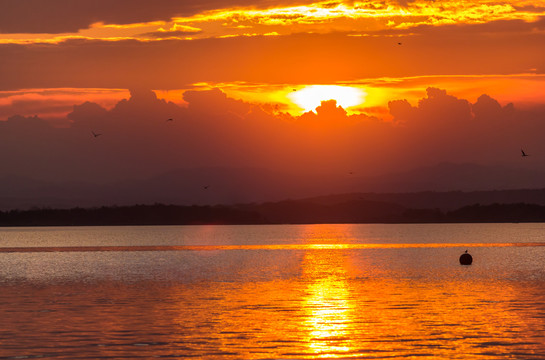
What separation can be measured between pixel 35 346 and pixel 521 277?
70.1 meters

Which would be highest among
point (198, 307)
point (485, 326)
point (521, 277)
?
point (521, 277)

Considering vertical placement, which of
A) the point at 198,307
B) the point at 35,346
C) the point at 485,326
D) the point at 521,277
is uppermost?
the point at 521,277

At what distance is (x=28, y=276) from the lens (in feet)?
336

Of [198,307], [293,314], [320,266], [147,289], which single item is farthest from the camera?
[320,266]

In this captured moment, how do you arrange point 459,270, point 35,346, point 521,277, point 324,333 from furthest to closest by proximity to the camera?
point 459,270 → point 521,277 → point 324,333 → point 35,346

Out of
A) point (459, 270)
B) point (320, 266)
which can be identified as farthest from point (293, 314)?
point (320, 266)

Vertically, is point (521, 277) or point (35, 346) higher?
point (521, 277)

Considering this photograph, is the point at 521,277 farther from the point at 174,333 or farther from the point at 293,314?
the point at 174,333

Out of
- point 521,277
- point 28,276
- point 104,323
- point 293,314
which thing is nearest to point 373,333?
point 293,314

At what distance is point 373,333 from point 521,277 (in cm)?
5879

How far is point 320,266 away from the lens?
127938 millimetres

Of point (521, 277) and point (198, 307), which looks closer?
point (198, 307)

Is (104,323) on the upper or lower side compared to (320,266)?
lower

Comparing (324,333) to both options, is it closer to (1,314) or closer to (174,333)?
(174,333)
